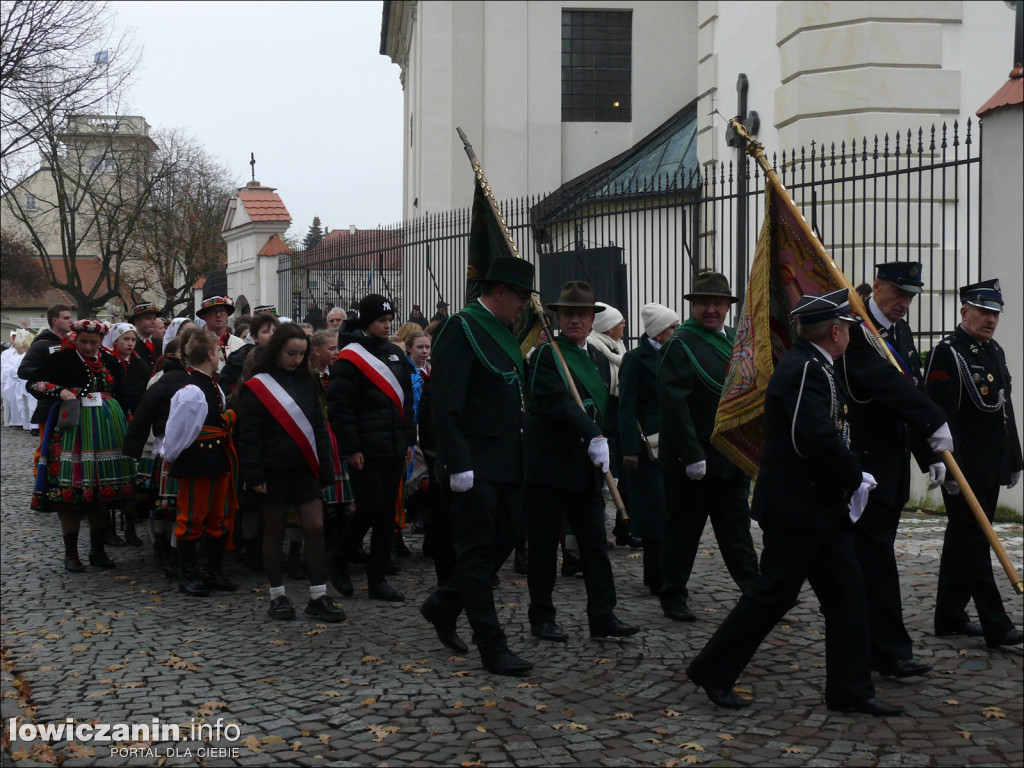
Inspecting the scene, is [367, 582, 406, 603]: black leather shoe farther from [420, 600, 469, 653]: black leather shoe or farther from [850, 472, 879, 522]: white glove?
[850, 472, 879, 522]: white glove

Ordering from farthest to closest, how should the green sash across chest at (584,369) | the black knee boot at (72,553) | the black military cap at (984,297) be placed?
the black knee boot at (72,553) → the green sash across chest at (584,369) → the black military cap at (984,297)

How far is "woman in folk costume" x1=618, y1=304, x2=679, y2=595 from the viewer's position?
25.5ft

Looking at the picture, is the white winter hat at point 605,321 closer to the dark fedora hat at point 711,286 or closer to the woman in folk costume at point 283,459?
the dark fedora hat at point 711,286

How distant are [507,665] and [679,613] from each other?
1445 millimetres

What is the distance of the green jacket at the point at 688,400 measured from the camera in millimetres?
6934

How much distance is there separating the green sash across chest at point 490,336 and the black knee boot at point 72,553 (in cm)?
445

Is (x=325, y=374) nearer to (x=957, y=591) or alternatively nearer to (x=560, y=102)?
(x=957, y=591)

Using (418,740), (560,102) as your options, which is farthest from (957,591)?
(560,102)

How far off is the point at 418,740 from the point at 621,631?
1779mm

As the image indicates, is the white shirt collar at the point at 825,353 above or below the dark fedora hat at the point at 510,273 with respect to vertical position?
below

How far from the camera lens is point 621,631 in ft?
21.7

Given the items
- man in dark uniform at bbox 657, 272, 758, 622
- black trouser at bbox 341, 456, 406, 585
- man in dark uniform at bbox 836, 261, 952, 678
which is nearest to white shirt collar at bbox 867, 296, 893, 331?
man in dark uniform at bbox 836, 261, 952, 678

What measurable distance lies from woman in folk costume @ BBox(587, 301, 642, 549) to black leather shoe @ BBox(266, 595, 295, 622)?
8.52ft

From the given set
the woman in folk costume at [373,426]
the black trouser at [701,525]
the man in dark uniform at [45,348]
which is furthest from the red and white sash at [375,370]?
the man in dark uniform at [45,348]
